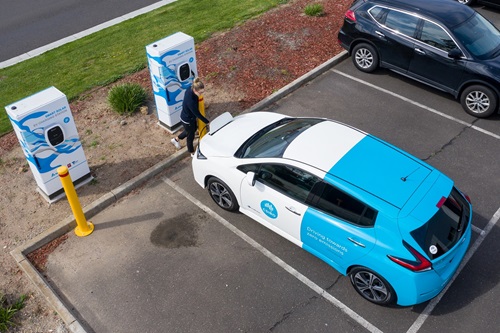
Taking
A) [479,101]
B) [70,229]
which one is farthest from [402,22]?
[70,229]

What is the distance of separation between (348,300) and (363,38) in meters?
6.85

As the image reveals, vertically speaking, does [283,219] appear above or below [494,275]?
above

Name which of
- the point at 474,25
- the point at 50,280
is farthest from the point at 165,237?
the point at 474,25

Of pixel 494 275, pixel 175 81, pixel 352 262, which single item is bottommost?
pixel 494 275

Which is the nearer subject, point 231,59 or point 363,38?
point 363,38

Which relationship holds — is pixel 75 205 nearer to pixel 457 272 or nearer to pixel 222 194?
pixel 222 194

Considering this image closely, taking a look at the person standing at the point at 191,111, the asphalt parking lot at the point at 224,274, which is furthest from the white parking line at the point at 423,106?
the person standing at the point at 191,111

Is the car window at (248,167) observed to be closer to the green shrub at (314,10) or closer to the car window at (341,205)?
the car window at (341,205)

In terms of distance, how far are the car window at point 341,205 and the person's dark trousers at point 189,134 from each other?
3.31 metres

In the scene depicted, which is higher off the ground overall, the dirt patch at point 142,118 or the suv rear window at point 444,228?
the suv rear window at point 444,228

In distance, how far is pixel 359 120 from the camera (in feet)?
33.0

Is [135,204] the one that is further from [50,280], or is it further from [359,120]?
[359,120]

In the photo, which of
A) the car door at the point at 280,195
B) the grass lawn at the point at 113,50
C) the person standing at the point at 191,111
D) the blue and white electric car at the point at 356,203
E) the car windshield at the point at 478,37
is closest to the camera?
the blue and white electric car at the point at 356,203

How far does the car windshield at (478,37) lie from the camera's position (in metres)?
9.84
